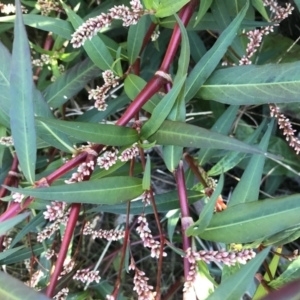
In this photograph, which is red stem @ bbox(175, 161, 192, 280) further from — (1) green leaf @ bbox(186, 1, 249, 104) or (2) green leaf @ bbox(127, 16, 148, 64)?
(2) green leaf @ bbox(127, 16, 148, 64)

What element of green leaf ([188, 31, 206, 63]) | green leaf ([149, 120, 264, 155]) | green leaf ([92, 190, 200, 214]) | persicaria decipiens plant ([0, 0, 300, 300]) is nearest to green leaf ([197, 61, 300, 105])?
persicaria decipiens plant ([0, 0, 300, 300])

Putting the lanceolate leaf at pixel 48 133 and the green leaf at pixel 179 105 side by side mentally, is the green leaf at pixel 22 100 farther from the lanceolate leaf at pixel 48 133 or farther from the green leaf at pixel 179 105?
the green leaf at pixel 179 105

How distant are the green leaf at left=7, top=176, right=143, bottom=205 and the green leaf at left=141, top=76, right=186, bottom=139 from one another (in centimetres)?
8

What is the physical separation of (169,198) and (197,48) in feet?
1.28

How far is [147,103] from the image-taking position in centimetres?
71

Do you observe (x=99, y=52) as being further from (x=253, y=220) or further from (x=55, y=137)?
(x=253, y=220)

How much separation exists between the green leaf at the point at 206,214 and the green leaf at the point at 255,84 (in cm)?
14

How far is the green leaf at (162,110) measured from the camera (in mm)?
607

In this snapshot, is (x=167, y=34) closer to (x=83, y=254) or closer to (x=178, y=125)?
(x=178, y=125)

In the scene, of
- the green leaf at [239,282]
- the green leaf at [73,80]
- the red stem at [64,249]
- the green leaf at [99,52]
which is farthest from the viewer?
the green leaf at [73,80]

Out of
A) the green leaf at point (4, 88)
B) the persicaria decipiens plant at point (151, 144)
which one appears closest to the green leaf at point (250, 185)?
the persicaria decipiens plant at point (151, 144)

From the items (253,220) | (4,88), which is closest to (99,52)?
(4,88)

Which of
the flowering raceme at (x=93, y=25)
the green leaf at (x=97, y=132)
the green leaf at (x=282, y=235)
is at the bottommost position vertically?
the green leaf at (x=282, y=235)

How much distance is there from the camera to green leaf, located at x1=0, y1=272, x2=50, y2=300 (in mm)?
493
